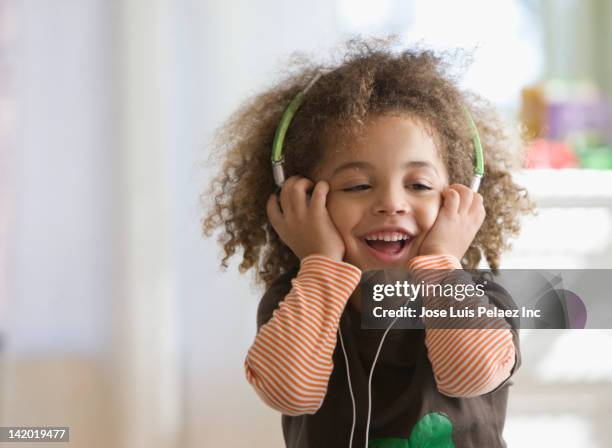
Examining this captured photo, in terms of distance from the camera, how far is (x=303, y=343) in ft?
2.28

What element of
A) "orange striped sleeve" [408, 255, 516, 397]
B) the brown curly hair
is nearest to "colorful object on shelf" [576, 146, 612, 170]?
the brown curly hair

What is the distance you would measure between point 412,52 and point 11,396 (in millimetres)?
1097

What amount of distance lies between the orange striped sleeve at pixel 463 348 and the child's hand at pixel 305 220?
0.30 feet

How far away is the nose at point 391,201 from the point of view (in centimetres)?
73

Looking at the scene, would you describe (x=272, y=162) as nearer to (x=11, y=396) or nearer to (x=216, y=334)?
(x=216, y=334)

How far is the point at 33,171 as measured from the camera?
57.7 inches

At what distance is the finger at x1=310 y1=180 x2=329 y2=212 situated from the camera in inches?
29.9

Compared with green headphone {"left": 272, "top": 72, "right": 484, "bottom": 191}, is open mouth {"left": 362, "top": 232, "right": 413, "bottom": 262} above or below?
below

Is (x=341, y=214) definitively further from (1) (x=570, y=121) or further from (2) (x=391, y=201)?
(1) (x=570, y=121)

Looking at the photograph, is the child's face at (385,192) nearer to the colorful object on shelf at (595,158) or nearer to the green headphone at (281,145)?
the green headphone at (281,145)

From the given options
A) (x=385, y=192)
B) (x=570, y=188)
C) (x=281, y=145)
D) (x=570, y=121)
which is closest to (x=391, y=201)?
(x=385, y=192)

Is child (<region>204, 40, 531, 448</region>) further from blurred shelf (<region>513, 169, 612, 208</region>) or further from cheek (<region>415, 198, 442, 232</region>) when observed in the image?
blurred shelf (<region>513, 169, 612, 208</region>)

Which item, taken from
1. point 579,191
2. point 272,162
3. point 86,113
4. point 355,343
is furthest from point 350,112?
point 86,113

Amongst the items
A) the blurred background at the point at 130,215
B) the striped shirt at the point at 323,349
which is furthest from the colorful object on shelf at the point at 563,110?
the striped shirt at the point at 323,349
